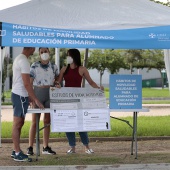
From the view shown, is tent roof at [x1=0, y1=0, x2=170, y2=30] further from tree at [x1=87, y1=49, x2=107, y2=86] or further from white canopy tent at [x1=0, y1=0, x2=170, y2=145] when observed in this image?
tree at [x1=87, y1=49, x2=107, y2=86]

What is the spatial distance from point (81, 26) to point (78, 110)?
1.38 meters

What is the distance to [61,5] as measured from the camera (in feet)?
35.0

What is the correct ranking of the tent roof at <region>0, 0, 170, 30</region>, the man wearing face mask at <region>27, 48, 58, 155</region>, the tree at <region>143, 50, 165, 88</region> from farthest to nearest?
the tree at <region>143, 50, 165, 88</region> → the man wearing face mask at <region>27, 48, 58, 155</region> → the tent roof at <region>0, 0, 170, 30</region>

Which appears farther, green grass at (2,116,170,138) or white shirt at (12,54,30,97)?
green grass at (2,116,170,138)

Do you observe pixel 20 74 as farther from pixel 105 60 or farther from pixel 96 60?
pixel 105 60

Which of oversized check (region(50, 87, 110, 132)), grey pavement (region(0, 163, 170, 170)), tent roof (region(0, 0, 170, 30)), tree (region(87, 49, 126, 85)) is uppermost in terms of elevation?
tree (region(87, 49, 126, 85))

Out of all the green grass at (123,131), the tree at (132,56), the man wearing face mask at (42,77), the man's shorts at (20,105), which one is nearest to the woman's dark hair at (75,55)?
the man wearing face mask at (42,77)

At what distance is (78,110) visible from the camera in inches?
388

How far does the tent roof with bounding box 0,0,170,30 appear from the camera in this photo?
9.84 metres

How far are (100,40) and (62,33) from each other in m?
0.63

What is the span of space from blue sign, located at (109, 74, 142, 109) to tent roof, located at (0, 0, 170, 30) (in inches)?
37.9

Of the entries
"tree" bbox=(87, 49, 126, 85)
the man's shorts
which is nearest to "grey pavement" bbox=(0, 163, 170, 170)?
the man's shorts

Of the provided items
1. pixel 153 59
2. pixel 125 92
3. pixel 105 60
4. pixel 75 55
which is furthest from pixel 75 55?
pixel 153 59

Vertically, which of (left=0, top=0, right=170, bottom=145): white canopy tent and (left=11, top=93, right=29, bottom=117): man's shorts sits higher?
(left=0, top=0, right=170, bottom=145): white canopy tent
